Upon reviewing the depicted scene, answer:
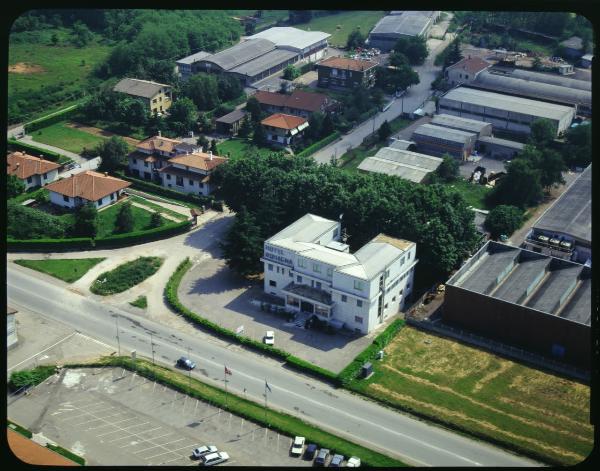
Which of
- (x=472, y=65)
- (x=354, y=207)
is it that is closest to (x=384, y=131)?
(x=472, y=65)

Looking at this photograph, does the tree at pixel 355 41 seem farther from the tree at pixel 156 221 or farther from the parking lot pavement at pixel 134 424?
the parking lot pavement at pixel 134 424

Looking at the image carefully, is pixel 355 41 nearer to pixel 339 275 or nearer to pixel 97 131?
pixel 97 131

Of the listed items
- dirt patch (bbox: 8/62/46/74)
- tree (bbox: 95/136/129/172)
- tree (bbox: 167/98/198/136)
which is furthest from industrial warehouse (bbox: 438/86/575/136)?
dirt patch (bbox: 8/62/46/74)

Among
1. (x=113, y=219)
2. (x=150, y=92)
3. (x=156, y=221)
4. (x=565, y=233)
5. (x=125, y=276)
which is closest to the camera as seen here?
(x=125, y=276)

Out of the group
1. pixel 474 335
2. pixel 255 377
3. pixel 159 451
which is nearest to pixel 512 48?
pixel 474 335

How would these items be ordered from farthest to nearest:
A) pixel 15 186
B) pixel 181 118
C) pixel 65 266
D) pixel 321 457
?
pixel 181 118, pixel 15 186, pixel 65 266, pixel 321 457

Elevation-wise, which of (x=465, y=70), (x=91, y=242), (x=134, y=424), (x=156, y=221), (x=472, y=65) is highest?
(x=472, y=65)

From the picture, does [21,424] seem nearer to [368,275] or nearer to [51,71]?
[368,275]

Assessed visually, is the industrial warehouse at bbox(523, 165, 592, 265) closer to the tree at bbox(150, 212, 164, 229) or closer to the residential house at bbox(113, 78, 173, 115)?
the tree at bbox(150, 212, 164, 229)
